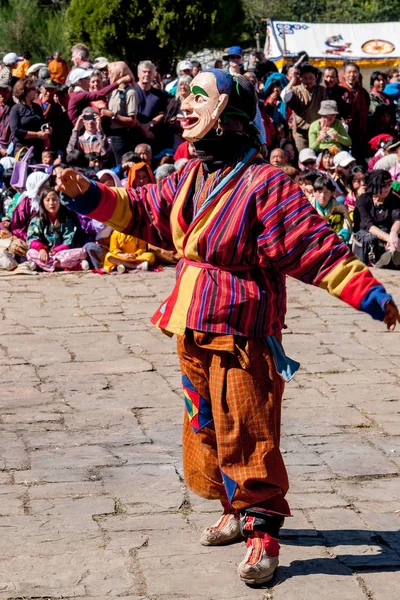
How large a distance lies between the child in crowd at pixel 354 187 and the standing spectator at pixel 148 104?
238 cm

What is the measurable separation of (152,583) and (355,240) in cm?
697

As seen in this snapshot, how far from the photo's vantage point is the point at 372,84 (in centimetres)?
1454

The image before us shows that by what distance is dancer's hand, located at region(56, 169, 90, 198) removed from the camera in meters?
3.86

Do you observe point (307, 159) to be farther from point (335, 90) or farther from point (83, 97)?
point (83, 97)

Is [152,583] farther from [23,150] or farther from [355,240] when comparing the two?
[23,150]

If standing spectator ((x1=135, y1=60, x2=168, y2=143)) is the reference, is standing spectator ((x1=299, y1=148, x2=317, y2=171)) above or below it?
below

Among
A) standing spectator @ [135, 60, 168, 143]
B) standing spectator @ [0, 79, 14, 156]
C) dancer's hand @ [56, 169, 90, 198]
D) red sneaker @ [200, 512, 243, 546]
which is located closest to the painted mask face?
dancer's hand @ [56, 169, 90, 198]

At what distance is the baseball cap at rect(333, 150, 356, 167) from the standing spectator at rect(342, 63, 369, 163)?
1.39 metres

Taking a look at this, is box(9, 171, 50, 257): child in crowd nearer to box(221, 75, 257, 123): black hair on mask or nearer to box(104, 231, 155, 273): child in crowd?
box(104, 231, 155, 273): child in crowd

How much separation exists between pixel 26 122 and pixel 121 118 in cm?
117

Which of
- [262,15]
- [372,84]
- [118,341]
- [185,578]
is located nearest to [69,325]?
[118,341]

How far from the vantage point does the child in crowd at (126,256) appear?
984cm

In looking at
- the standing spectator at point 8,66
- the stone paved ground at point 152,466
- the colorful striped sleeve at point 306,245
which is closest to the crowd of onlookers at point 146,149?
the standing spectator at point 8,66

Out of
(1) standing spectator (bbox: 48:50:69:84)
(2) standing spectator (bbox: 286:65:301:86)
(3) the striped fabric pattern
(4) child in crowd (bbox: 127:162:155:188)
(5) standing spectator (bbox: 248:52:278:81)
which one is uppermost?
(3) the striped fabric pattern
